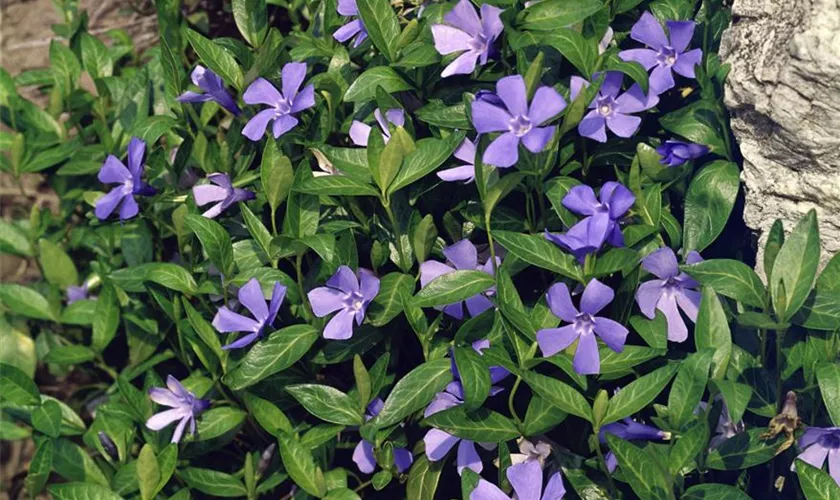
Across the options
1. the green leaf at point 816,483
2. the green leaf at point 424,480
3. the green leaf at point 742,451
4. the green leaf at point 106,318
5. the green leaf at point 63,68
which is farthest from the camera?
the green leaf at point 63,68

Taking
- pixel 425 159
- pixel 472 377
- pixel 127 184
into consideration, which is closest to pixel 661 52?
pixel 425 159

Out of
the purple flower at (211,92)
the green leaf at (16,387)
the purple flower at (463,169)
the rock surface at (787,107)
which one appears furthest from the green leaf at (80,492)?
the rock surface at (787,107)

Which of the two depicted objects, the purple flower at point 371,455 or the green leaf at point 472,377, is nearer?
the green leaf at point 472,377

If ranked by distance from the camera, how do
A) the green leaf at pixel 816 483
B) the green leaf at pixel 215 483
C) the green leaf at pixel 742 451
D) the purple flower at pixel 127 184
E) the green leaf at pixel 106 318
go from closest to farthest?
the green leaf at pixel 816 483
the green leaf at pixel 742 451
the green leaf at pixel 215 483
the purple flower at pixel 127 184
the green leaf at pixel 106 318

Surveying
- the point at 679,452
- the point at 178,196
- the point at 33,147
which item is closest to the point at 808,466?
the point at 679,452

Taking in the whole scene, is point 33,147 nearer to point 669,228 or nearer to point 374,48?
point 374,48

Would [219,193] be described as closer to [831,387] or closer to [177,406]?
[177,406]

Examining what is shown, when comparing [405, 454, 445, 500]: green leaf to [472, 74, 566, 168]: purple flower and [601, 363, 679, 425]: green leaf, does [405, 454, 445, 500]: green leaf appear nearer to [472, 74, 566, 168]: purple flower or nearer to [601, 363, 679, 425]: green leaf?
[601, 363, 679, 425]: green leaf

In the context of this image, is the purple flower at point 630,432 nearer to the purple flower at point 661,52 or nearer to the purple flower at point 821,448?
the purple flower at point 821,448
